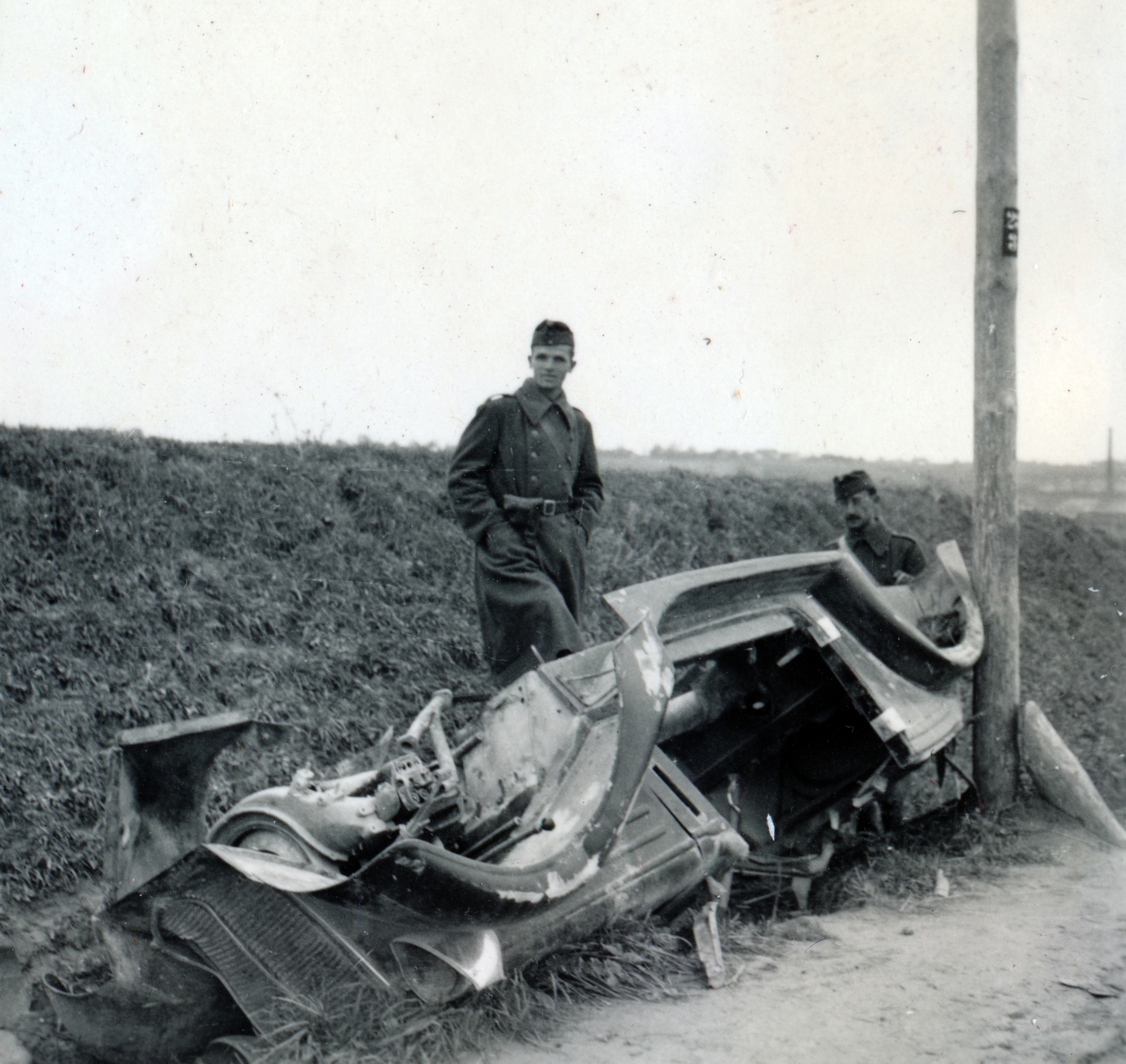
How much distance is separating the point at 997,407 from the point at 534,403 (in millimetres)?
2316

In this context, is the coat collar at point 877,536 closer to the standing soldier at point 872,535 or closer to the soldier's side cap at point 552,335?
the standing soldier at point 872,535

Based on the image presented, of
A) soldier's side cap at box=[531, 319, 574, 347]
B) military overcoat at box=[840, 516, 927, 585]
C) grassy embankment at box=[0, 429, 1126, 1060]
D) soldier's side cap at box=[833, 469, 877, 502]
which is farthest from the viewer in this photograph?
soldier's side cap at box=[833, 469, 877, 502]

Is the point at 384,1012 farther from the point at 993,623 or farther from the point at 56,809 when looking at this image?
the point at 993,623

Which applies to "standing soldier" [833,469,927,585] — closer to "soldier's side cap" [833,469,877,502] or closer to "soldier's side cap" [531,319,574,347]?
"soldier's side cap" [833,469,877,502]

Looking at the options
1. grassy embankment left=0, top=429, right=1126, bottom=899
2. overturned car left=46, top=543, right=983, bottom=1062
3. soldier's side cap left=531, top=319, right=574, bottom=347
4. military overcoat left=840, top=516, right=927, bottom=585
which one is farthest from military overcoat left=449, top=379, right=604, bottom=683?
military overcoat left=840, top=516, right=927, bottom=585

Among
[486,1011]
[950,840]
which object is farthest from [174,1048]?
[950,840]

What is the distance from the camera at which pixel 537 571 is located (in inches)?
175

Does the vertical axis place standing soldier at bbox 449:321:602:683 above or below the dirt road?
above

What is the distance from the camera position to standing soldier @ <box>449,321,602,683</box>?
4410 millimetres

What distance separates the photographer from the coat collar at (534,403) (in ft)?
14.9

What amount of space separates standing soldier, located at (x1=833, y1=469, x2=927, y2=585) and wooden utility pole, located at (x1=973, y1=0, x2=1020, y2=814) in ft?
2.70

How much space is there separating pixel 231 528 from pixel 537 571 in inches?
118

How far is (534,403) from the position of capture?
458cm

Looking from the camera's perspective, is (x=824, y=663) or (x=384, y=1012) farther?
(x=824, y=663)
